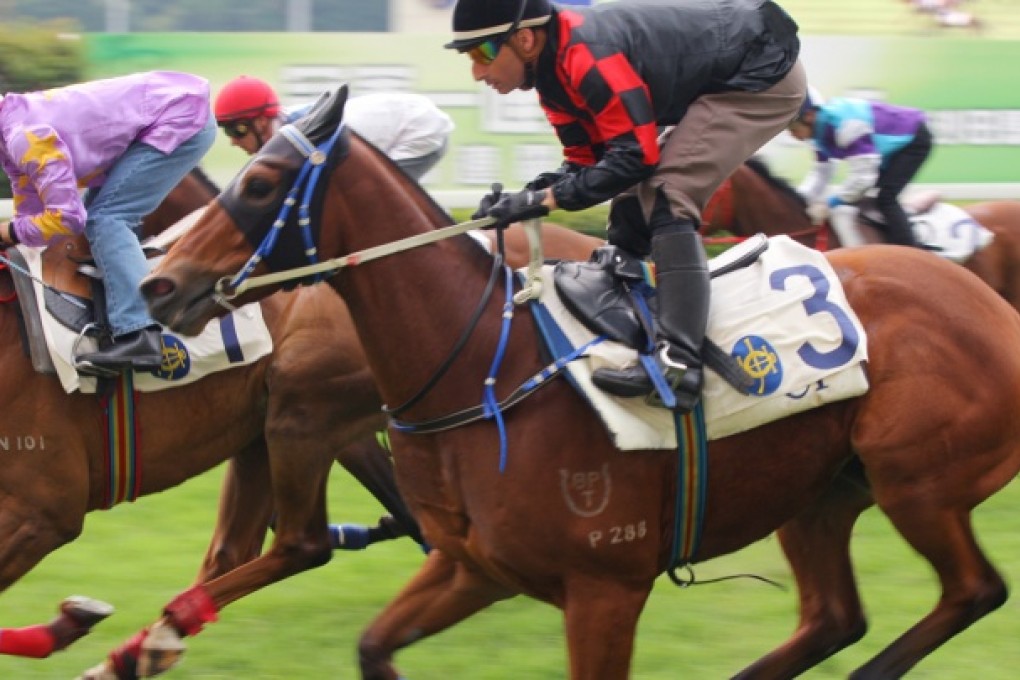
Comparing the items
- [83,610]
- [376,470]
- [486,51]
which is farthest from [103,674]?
[486,51]

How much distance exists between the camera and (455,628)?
5.69 meters

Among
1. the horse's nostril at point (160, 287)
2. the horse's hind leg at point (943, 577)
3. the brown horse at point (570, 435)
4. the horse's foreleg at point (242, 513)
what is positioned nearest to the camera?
the horse's nostril at point (160, 287)

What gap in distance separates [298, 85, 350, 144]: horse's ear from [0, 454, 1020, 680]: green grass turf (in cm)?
197

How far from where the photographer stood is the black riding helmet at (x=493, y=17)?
13.1 ft

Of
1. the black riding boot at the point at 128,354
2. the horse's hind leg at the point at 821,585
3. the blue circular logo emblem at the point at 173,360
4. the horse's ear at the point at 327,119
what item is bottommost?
the horse's hind leg at the point at 821,585

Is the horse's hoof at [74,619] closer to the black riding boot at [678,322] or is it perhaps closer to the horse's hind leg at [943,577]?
the black riding boot at [678,322]

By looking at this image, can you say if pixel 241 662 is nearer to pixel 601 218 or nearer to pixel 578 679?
pixel 578 679

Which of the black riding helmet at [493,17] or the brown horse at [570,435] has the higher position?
the black riding helmet at [493,17]

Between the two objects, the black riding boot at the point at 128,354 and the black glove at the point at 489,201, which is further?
the black riding boot at the point at 128,354

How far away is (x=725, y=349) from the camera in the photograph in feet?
13.8

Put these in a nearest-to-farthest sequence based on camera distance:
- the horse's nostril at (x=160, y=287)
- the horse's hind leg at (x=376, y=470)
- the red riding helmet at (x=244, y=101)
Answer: the horse's nostril at (x=160, y=287) → the horse's hind leg at (x=376, y=470) → the red riding helmet at (x=244, y=101)

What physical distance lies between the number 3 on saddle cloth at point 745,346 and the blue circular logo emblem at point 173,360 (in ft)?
4.57

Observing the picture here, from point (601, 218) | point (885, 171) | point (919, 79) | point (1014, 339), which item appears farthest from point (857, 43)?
point (1014, 339)

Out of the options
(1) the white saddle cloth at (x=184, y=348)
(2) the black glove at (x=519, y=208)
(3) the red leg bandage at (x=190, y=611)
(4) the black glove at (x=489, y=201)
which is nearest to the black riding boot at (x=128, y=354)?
(1) the white saddle cloth at (x=184, y=348)
